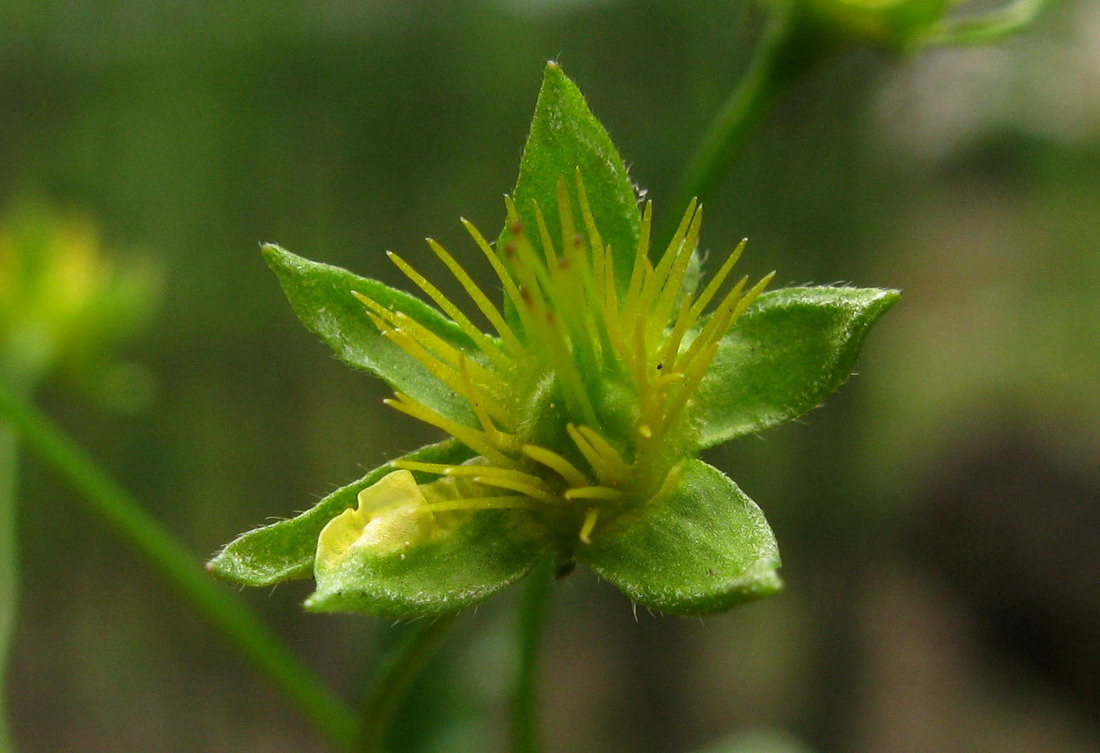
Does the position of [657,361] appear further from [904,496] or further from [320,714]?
[904,496]

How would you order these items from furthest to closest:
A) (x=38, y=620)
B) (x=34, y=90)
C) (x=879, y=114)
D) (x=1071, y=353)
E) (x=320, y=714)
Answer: (x=1071, y=353) < (x=38, y=620) < (x=34, y=90) < (x=879, y=114) < (x=320, y=714)

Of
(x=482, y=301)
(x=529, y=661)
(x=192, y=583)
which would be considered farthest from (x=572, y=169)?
(x=192, y=583)

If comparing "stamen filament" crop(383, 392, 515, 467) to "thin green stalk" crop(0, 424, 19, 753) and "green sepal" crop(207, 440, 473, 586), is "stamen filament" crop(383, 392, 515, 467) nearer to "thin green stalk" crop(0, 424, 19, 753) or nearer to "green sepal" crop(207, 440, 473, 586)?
"green sepal" crop(207, 440, 473, 586)

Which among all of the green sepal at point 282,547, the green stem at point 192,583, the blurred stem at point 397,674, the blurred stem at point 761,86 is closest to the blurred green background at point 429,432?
the blurred stem at point 761,86

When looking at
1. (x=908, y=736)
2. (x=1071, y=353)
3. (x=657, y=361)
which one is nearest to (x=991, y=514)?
(x=908, y=736)

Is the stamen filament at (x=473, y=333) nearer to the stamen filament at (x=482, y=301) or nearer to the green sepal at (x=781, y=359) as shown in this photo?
the stamen filament at (x=482, y=301)

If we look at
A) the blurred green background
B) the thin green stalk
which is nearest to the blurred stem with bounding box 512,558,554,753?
the thin green stalk

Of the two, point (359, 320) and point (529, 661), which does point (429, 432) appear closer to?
point (529, 661)
